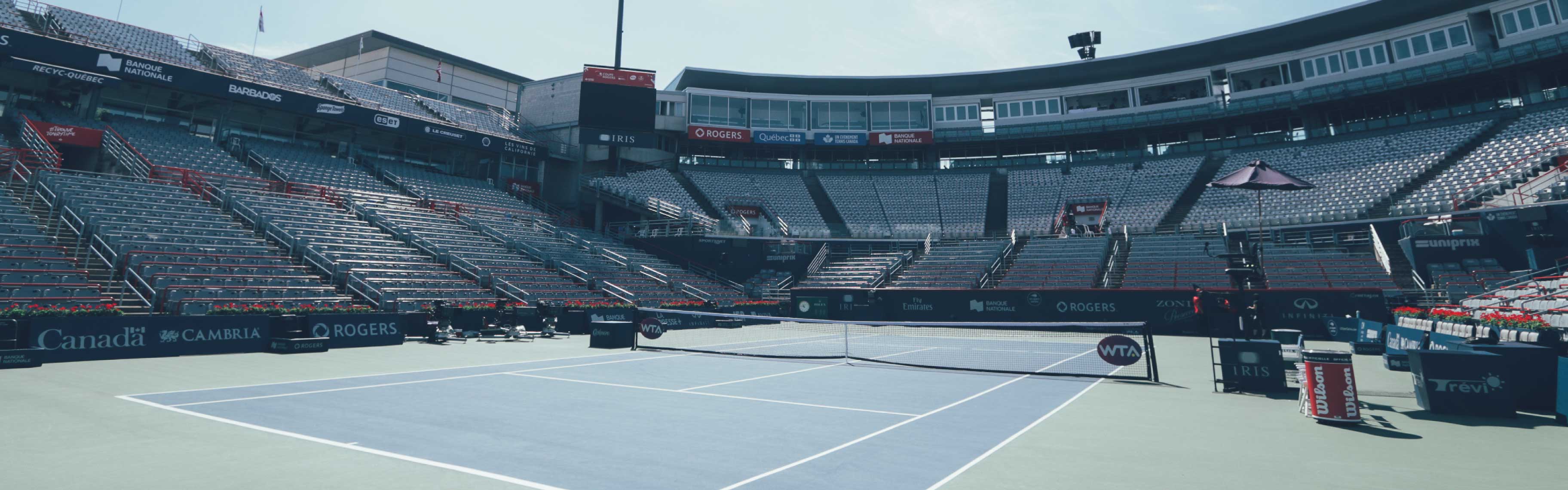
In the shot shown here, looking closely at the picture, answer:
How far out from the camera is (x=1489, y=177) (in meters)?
29.3

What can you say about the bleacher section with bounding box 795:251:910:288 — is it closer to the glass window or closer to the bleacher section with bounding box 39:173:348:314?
the bleacher section with bounding box 39:173:348:314

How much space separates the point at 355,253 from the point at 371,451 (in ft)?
74.4

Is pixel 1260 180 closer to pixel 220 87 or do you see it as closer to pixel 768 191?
pixel 768 191

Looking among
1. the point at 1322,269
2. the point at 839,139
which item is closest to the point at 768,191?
the point at 839,139

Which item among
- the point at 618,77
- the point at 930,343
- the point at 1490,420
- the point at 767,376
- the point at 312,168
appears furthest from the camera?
the point at 618,77

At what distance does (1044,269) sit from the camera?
110 feet

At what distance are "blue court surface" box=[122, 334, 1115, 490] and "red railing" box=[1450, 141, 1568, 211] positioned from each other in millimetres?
26598

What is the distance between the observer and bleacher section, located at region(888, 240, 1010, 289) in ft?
113

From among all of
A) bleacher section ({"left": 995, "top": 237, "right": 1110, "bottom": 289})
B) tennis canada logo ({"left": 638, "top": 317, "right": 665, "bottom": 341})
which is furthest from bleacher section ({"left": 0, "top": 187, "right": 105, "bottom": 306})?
bleacher section ({"left": 995, "top": 237, "right": 1110, "bottom": 289})

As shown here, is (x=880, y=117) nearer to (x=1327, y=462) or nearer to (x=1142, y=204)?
(x=1142, y=204)

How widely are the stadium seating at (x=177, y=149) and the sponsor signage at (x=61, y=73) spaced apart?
6.44ft

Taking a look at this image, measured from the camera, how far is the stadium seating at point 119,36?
32844 mm

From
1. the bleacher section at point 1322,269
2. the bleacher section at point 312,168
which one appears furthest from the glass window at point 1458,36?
the bleacher section at point 312,168

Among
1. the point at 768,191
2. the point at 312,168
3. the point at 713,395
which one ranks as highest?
the point at 768,191
